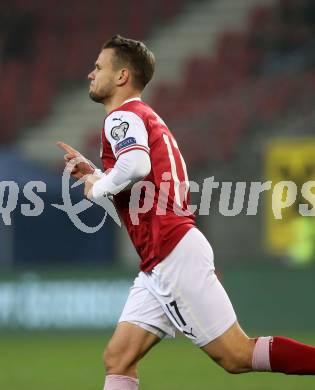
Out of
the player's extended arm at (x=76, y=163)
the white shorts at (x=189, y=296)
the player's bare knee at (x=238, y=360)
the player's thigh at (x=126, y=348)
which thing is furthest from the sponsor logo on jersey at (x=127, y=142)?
the player's bare knee at (x=238, y=360)

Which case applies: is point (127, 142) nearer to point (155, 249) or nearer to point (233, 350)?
point (155, 249)

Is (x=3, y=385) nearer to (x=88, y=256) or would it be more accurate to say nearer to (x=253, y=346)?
(x=253, y=346)

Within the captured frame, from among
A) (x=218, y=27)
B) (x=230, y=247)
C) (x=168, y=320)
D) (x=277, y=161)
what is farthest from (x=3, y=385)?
(x=218, y=27)

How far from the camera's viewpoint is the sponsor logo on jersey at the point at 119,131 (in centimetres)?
539

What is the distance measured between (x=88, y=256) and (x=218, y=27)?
5.21m

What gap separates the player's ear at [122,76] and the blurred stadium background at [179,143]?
3.26 m

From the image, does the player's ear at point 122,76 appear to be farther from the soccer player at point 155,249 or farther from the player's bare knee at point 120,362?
the player's bare knee at point 120,362

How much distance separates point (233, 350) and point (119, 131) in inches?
45.9

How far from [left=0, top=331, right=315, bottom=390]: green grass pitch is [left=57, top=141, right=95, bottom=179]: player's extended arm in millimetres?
2883

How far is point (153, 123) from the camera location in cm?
551

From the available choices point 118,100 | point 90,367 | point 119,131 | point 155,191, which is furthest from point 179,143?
point 119,131

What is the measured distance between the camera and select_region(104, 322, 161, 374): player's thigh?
551 centimetres

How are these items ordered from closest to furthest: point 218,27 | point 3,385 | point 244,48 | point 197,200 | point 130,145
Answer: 1. point 130,145
2. point 3,385
3. point 197,200
4. point 244,48
5. point 218,27

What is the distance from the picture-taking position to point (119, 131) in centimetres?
540
